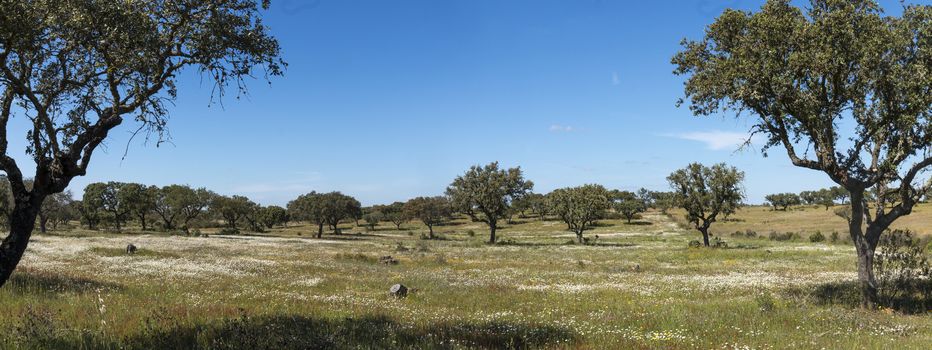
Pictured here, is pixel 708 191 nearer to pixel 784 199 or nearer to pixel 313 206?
pixel 313 206

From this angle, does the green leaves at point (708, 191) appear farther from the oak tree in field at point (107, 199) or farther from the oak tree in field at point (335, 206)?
the oak tree in field at point (107, 199)

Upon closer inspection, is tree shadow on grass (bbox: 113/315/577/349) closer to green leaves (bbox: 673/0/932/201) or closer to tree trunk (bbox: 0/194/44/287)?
tree trunk (bbox: 0/194/44/287)

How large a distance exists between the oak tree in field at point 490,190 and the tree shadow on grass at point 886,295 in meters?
55.7

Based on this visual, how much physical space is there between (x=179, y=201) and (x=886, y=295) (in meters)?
118

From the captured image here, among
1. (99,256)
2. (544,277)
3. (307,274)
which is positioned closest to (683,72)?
(544,277)

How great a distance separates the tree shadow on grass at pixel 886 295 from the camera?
18266mm

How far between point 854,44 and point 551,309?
13.0m

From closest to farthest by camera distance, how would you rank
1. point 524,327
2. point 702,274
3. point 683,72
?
point 524,327 < point 683,72 < point 702,274

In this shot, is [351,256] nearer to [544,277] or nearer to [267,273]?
[267,273]

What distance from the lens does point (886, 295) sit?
61.2 feet

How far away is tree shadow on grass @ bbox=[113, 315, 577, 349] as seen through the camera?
9.79 metres

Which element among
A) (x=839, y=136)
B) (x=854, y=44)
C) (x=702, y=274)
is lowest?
(x=702, y=274)

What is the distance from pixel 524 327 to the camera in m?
13.2

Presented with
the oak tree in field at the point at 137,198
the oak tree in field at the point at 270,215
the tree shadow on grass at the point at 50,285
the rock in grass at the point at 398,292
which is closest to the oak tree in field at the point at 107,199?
the oak tree in field at the point at 137,198
